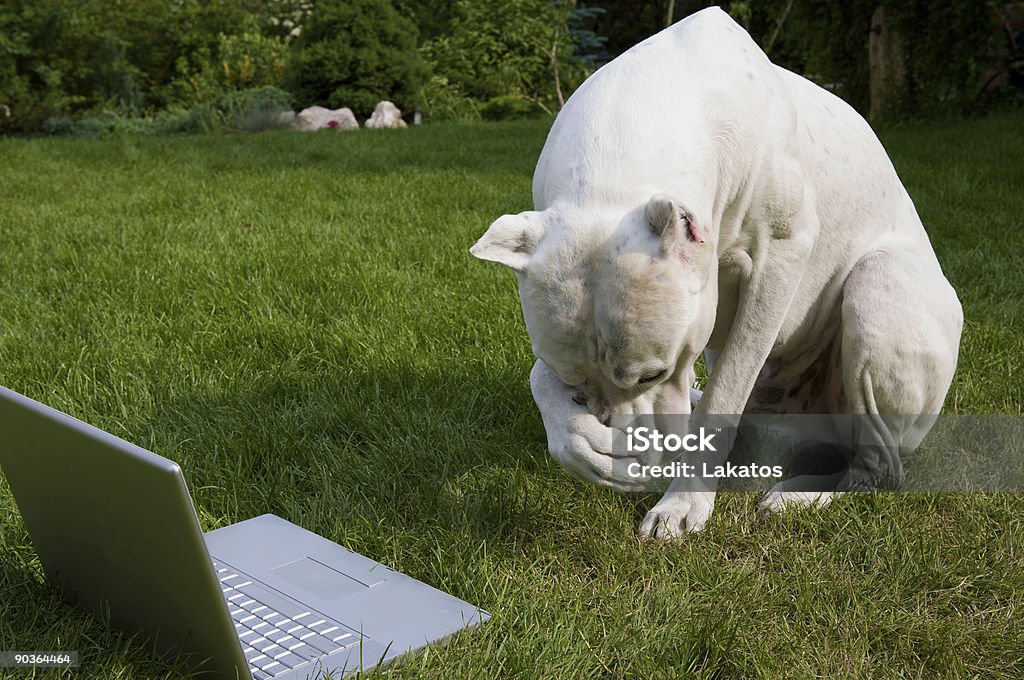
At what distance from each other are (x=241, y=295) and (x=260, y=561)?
217 cm

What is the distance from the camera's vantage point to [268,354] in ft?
12.2

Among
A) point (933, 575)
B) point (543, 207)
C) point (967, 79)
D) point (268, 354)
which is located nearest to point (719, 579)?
point (933, 575)

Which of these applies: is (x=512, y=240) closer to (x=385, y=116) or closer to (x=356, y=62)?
(x=385, y=116)

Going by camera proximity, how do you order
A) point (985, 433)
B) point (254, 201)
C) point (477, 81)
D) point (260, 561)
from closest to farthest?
1. point (260, 561)
2. point (985, 433)
3. point (254, 201)
4. point (477, 81)

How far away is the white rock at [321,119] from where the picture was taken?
37.5 feet

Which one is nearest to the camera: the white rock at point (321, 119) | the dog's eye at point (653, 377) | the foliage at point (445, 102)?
the dog's eye at point (653, 377)

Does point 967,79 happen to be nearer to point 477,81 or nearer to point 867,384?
point 477,81

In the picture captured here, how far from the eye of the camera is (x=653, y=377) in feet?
6.66

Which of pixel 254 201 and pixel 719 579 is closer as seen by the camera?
pixel 719 579

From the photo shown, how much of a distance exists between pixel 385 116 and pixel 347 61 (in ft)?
3.89

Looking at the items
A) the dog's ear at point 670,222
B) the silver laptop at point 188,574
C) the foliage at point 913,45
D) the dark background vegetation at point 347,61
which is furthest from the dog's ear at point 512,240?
the dark background vegetation at point 347,61

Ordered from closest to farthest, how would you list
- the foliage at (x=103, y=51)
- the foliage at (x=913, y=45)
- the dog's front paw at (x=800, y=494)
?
the dog's front paw at (x=800, y=494), the foliage at (x=913, y=45), the foliage at (x=103, y=51)

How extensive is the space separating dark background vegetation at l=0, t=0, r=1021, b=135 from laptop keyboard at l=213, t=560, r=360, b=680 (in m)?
8.70

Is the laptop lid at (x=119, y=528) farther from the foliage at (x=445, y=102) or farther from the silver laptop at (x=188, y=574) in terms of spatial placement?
the foliage at (x=445, y=102)
